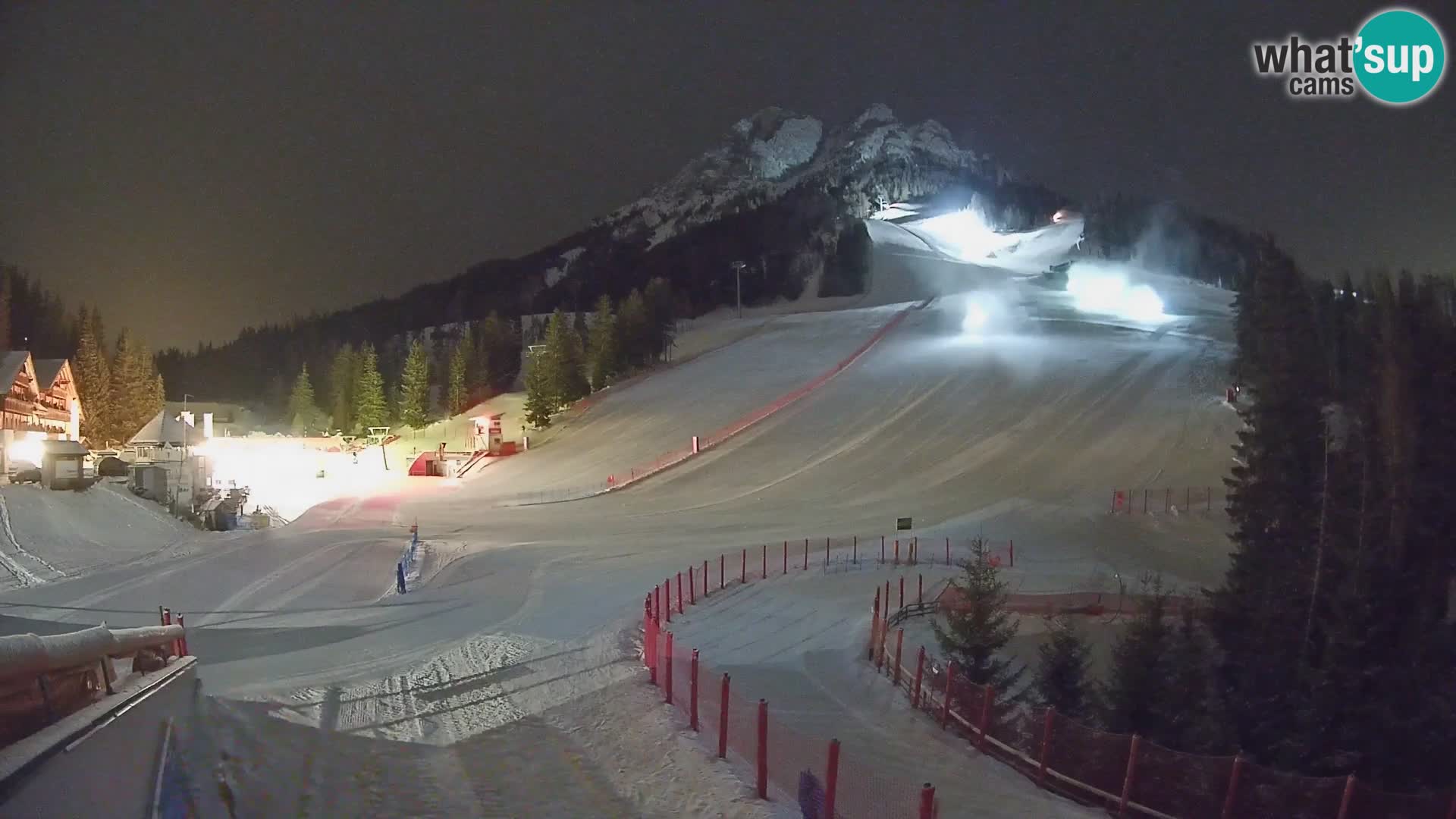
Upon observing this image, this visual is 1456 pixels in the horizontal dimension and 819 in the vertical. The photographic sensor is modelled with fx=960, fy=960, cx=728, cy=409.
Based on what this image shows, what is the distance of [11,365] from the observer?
53.4m

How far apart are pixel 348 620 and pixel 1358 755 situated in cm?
1741

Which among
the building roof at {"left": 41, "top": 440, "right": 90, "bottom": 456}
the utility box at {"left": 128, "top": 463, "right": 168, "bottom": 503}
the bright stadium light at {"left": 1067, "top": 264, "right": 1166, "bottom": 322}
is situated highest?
the bright stadium light at {"left": 1067, "top": 264, "right": 1166, "bottom": 322}

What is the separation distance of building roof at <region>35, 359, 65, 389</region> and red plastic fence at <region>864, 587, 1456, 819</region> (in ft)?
218

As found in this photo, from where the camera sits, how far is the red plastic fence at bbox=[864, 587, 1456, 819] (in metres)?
8.56

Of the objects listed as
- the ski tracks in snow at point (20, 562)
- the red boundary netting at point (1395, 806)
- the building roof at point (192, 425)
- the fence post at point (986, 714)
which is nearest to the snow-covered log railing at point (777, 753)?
the fence post at point (986, 714)

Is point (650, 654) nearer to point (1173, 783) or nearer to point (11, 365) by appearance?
point (1173, 783)

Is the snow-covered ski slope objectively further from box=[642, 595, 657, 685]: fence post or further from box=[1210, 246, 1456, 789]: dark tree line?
box=[1210, 246, 1456, 789]: dark tree line

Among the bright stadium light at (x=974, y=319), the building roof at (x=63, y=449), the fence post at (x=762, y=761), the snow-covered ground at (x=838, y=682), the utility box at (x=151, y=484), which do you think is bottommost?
the snow-covered ground at (x=838, y=682)

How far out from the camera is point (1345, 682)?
17.4 meters

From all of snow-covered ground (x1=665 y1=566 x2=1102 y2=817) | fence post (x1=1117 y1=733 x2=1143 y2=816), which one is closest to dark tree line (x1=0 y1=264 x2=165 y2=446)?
snow-covered ground (x1=665 y1=566 x2=1102 y2=817)

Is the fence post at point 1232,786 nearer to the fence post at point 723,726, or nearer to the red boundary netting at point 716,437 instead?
the fence post at point 723,726

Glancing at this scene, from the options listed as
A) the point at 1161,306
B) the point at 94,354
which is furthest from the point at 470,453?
the point at 1161,306

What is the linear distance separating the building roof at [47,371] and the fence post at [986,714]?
65.3m

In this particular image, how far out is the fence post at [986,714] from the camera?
438 inches
